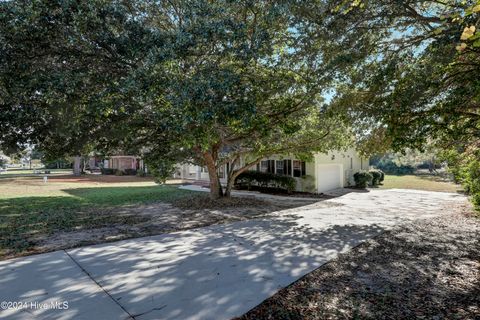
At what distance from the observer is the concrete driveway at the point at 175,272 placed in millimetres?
3648

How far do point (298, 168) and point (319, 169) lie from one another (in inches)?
52.7

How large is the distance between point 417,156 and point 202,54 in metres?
33.9

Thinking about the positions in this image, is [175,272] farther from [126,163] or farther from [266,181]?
[126,163]

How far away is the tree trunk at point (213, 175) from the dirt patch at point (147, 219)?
0.53 m

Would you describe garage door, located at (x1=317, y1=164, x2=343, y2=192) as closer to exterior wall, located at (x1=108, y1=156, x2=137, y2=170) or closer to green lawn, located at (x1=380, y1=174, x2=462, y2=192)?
green lawn, located at (x1=380, y1=174, x2=462, y2=192)

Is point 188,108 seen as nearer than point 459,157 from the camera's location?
Yes

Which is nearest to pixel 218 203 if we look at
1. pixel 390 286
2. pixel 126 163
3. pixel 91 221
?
pixel 91 221

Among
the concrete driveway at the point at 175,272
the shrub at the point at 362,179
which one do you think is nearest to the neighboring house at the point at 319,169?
the shrub at the point at 362,179

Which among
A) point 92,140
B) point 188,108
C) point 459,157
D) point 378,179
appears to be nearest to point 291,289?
point 188,108

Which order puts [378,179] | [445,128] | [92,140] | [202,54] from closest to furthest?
1. [445,128]
2. [202,54]
3. [92,140]
4. [378,179]

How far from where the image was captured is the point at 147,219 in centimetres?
960

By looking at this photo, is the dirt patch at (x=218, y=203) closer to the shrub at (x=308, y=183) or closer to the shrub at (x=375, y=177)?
the shrub at (x=308, y=183)

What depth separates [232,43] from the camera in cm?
708

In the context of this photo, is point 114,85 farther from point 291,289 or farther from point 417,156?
point 417,156
